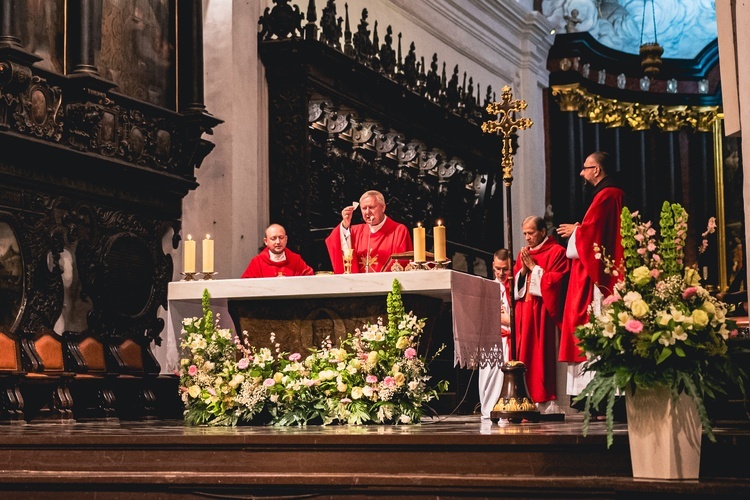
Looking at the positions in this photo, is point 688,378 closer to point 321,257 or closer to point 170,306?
point 170,306

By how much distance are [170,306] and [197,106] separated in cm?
314

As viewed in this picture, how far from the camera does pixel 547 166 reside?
1942cm

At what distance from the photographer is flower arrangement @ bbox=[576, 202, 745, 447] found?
478 cm

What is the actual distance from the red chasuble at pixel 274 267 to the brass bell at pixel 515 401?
2557 mm

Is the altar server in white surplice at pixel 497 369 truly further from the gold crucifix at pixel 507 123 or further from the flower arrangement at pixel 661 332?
the flower arrangement at pixel 661 332

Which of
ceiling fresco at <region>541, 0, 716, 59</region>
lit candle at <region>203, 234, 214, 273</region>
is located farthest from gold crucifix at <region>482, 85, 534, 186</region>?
ceiling fresco at <region>541, 0, 716, 59</region>

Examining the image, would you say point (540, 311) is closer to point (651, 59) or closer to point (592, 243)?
point (592, 243)

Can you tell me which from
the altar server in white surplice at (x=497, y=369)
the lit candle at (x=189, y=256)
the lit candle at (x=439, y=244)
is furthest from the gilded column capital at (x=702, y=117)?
the lit candle at (x=189, y=256)

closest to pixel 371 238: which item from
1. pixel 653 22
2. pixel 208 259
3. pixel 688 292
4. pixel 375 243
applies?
pixel 375 243

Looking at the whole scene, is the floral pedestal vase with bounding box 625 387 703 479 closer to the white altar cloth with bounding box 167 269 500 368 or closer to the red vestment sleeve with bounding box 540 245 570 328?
the white altar cloth with bounding box 167 269 500 368

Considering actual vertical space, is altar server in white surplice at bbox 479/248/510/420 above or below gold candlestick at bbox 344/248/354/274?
below

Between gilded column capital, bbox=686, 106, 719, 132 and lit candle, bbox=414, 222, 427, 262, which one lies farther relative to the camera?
gilded column capital, bbox=686, 106, 719, 132

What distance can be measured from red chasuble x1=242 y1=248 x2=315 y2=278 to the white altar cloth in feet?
3.99

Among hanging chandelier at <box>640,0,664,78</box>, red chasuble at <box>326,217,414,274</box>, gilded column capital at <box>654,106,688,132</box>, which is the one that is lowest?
red chasuble at <box>326,217,414,274</box>
